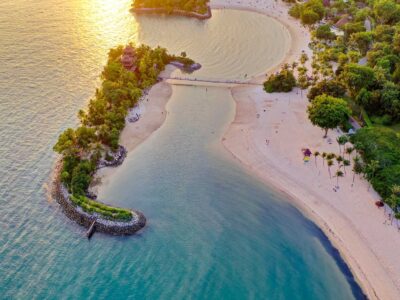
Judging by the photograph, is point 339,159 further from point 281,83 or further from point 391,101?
point 281,83

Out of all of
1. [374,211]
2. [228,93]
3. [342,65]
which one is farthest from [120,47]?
[374,211]

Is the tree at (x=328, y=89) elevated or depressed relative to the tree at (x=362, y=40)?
depressed

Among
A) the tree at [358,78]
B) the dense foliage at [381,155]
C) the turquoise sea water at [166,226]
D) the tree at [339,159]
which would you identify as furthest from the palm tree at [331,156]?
the tree at [358,78]

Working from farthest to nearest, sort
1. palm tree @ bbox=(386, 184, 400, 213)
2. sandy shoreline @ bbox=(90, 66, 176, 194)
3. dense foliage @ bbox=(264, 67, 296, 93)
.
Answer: dense foliage @ bbox=(264, 67, 296, 93)
sandy shoreline @ bbox=(90, 66, 176, 194)
palm tree @ bbox=(386, 184, 400, 213)

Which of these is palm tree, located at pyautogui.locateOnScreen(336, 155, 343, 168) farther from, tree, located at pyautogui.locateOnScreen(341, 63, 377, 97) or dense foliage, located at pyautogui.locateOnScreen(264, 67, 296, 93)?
dense foliage, located at pyautogui.locateOnScreen(264, 67, 296, 93)

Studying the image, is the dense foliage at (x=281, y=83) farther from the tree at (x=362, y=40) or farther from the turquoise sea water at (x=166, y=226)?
the tree at (x=362, y=40)

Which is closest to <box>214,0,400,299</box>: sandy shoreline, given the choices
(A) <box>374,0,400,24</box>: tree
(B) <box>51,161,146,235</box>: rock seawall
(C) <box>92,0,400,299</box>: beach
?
(C) <box>92,0,400,299</box>: beach

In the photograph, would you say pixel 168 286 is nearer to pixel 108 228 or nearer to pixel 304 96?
pixel 108 228
